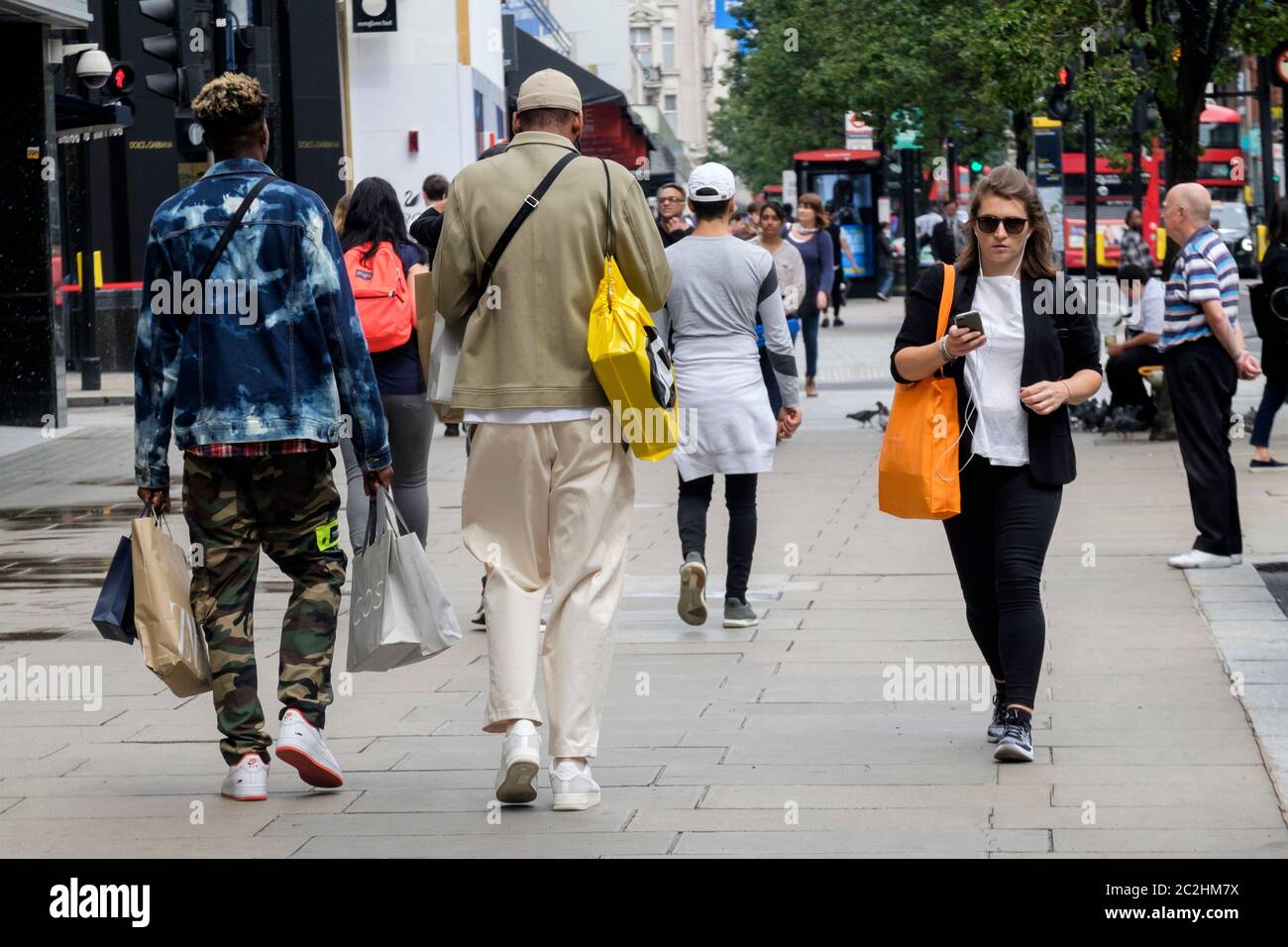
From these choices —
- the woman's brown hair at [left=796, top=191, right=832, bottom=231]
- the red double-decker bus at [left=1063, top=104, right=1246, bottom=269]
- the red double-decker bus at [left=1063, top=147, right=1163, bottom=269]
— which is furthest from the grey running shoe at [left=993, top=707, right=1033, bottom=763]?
the red double-decker bus at [left=1063, top=147, right=1163, bottom=269]

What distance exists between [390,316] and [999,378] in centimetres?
329

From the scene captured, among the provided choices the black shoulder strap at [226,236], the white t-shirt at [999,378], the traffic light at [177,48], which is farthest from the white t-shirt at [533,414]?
the traffic light at [177,48]

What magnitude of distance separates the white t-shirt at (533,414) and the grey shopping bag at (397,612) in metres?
0.43

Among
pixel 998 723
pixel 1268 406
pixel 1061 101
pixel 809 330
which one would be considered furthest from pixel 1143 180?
pixel 998 723

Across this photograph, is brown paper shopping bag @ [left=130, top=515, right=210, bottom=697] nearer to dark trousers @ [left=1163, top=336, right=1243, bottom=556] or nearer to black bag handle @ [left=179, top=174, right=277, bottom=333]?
black bag handle @ [left=179, top=174, right=277, bottom=333]

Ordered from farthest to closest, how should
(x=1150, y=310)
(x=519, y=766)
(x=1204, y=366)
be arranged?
(x=1150, y=310) → (x=1204, y=366) → (x=519, y=766)

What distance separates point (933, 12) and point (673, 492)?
16.7m

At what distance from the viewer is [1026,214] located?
6047mm

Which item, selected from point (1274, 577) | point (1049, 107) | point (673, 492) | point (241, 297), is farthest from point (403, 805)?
point (1049, 107)

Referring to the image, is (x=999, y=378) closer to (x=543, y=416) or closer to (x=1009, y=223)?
(x=1009, y=223)

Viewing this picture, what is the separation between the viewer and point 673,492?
1334cm

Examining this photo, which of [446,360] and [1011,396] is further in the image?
[1011,396]

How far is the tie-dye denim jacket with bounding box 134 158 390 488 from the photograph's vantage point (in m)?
5.54

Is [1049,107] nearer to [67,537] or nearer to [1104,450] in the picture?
[1104,450]
